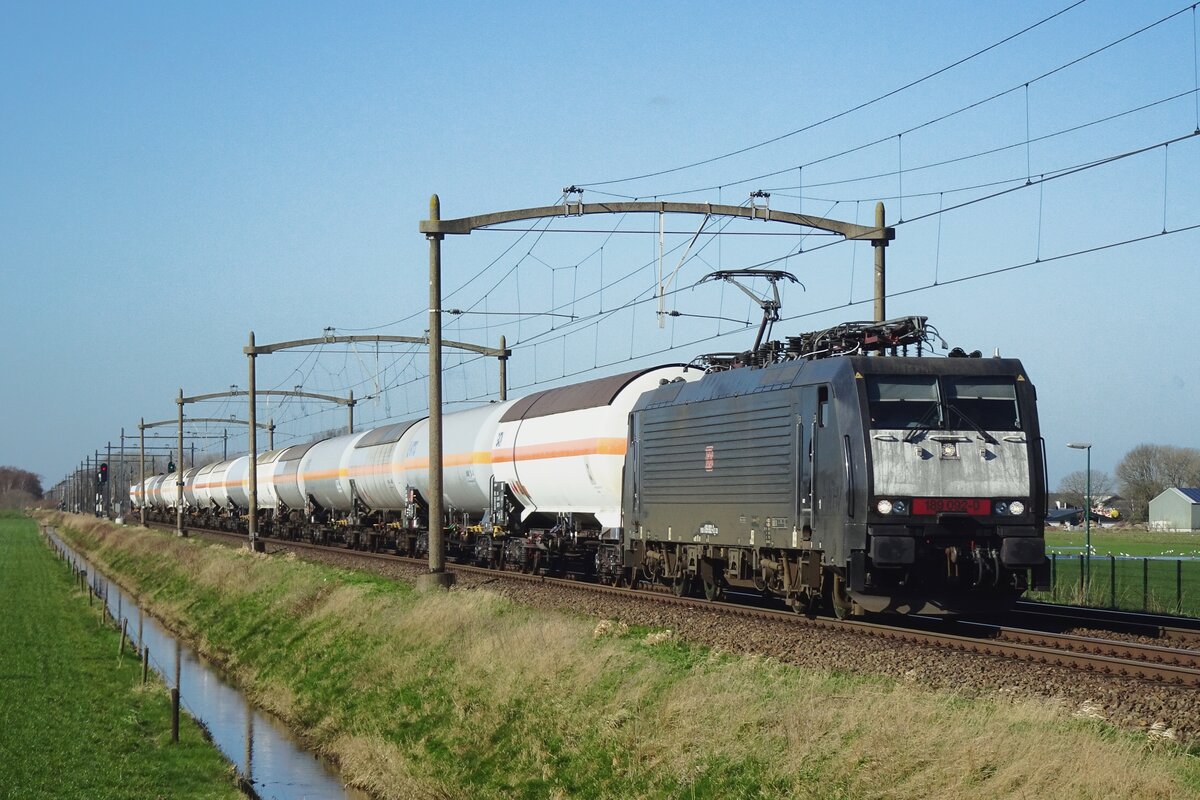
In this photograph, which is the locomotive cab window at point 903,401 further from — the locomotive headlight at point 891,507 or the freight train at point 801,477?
the locomotive headlight at point 891,507

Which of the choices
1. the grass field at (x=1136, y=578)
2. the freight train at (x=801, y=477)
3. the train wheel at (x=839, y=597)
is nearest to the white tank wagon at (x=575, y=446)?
the freight train at (x=801, y=477)

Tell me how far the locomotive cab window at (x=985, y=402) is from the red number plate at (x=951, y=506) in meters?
1.08

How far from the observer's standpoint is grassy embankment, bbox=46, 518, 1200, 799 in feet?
30.9

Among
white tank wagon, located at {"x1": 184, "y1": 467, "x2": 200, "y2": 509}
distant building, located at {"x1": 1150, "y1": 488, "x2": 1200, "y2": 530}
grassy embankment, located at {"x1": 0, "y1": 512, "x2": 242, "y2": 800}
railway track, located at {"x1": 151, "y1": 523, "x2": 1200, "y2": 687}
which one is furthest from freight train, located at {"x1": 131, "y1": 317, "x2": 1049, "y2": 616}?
distant building, located at {"x1": 1150, "y1": 488, "x2": 1200, "y2": 530}

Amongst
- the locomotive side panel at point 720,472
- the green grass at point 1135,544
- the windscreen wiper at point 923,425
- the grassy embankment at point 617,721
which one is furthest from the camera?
the green grass at point 1135,544

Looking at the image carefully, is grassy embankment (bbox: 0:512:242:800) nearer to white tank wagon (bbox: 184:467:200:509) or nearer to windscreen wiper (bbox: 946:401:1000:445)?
windscreen wiper (bbox: 946:401:1000:445)

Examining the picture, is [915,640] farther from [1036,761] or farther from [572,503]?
[572,503]

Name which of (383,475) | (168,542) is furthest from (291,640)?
(168,542)

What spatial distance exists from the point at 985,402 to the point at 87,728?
47.6 ft

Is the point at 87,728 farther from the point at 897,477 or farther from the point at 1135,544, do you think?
the point at 1135,544

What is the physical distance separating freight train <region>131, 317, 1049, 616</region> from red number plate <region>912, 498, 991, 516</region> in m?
0.02

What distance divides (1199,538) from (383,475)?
71.6 m

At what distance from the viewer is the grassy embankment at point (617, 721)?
9.41 m

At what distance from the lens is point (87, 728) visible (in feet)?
69.4
